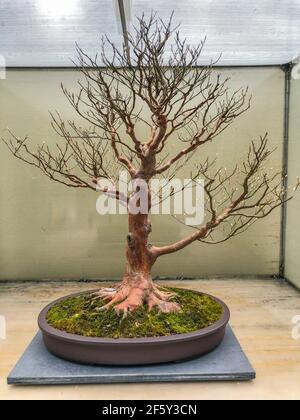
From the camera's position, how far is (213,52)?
2.47 m

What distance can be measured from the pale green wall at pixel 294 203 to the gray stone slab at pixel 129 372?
128 centimetres

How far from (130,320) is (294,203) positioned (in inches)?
62.4

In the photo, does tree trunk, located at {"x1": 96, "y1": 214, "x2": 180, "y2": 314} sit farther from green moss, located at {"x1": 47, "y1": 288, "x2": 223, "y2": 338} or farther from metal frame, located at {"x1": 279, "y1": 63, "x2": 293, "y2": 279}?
metal frame, located at {"x1": 279, "y1": 63, "x2": 293, "y2": 279}

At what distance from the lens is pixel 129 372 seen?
57.8 inches

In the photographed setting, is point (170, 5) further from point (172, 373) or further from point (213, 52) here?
point (172, 373)

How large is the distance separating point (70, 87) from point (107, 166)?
0.62 m

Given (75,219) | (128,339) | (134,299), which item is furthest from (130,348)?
(75,219)

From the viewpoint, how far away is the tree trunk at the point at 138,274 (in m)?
1.76

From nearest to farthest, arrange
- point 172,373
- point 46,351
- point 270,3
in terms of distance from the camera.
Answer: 1. point 172,373
2. point 46,351
3. point 270,3

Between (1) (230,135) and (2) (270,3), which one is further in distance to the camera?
(1) (230,135)

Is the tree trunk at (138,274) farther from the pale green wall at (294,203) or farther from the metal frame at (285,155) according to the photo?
the metal frame at (285,155)

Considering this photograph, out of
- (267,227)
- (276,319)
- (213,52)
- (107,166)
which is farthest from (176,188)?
(276,319)

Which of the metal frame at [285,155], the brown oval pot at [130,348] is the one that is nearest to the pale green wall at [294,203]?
the metal frame at [285,155]

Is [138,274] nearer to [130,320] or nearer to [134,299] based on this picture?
[134,299]
